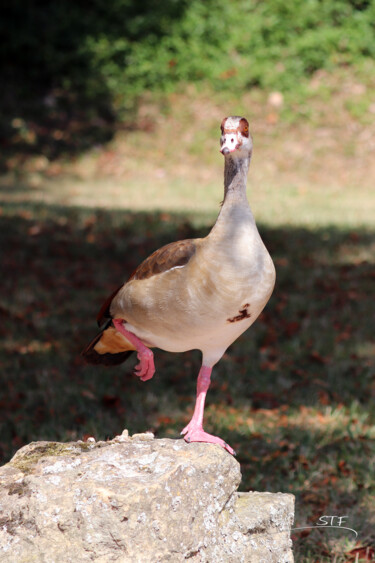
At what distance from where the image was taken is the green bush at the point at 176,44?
17.6 metres

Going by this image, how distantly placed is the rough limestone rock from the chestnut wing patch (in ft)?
2.71

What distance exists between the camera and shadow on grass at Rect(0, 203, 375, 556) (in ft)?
17.4

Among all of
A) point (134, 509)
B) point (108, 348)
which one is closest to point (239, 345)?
point (108, 348)

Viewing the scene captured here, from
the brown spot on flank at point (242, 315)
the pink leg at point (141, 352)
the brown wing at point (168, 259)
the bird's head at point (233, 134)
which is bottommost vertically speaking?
the pink leg at point (141, 352)

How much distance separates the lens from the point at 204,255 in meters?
3.29

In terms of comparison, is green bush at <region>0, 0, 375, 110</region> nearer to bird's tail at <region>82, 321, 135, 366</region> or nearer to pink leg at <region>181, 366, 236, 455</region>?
bird's tail at <region>82, 321, 135, 366</region>

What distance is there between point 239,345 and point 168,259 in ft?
12.6

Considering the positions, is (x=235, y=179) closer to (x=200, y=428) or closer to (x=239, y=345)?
(x=200, y=428)

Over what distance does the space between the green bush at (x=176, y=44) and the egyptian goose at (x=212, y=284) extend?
1450 centimetres

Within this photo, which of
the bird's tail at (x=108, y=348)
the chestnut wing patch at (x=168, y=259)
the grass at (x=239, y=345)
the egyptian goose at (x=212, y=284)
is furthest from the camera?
the grass at (x=239, y=345)

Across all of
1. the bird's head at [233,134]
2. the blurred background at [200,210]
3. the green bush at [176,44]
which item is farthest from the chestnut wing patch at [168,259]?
the green bush at [176,44]

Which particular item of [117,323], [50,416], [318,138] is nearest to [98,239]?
[50,416]

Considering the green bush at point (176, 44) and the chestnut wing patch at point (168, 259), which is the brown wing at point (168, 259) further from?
the green bush at point (176, 44)

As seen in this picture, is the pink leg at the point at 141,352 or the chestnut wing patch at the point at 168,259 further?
the pink leg at the point at 141,352
